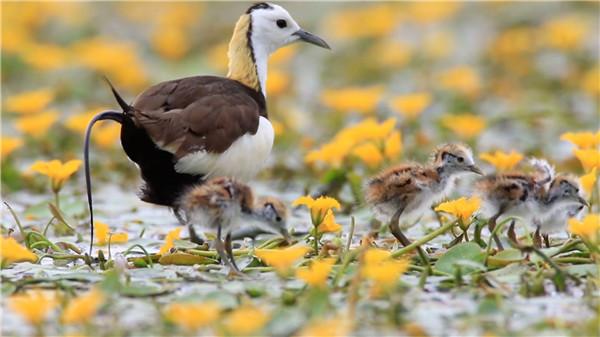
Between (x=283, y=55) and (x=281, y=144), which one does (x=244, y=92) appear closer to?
(x=281, y=144)

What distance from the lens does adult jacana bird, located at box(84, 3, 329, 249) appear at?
5461 mm

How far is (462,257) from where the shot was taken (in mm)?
4832

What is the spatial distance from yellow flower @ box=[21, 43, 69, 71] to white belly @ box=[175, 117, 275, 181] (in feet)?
19.7

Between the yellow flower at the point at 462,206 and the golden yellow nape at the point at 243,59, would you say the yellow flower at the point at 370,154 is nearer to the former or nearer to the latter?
the golden yellow nape at the point at 243,59

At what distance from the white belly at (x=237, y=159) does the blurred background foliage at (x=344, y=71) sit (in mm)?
1719

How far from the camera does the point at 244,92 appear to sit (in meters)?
6.23

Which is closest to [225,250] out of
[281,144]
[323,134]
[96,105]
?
[281,144]

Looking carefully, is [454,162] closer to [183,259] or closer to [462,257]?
[462,257]

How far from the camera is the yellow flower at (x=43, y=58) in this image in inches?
453

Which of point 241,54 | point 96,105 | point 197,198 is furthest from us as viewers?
point 96,105

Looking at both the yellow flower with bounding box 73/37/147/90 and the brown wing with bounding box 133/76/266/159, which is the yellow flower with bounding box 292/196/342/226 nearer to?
the brown wing with bounding box 133/76/266/159

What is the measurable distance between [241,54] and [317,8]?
8003 millimetres

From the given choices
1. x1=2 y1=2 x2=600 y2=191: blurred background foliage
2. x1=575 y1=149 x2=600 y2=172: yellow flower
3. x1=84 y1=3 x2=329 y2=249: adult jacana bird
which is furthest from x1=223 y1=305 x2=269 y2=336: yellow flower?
x1=2 y1=2 x2=600 y2=191: blurred background foliage

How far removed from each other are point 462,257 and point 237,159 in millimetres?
1391
